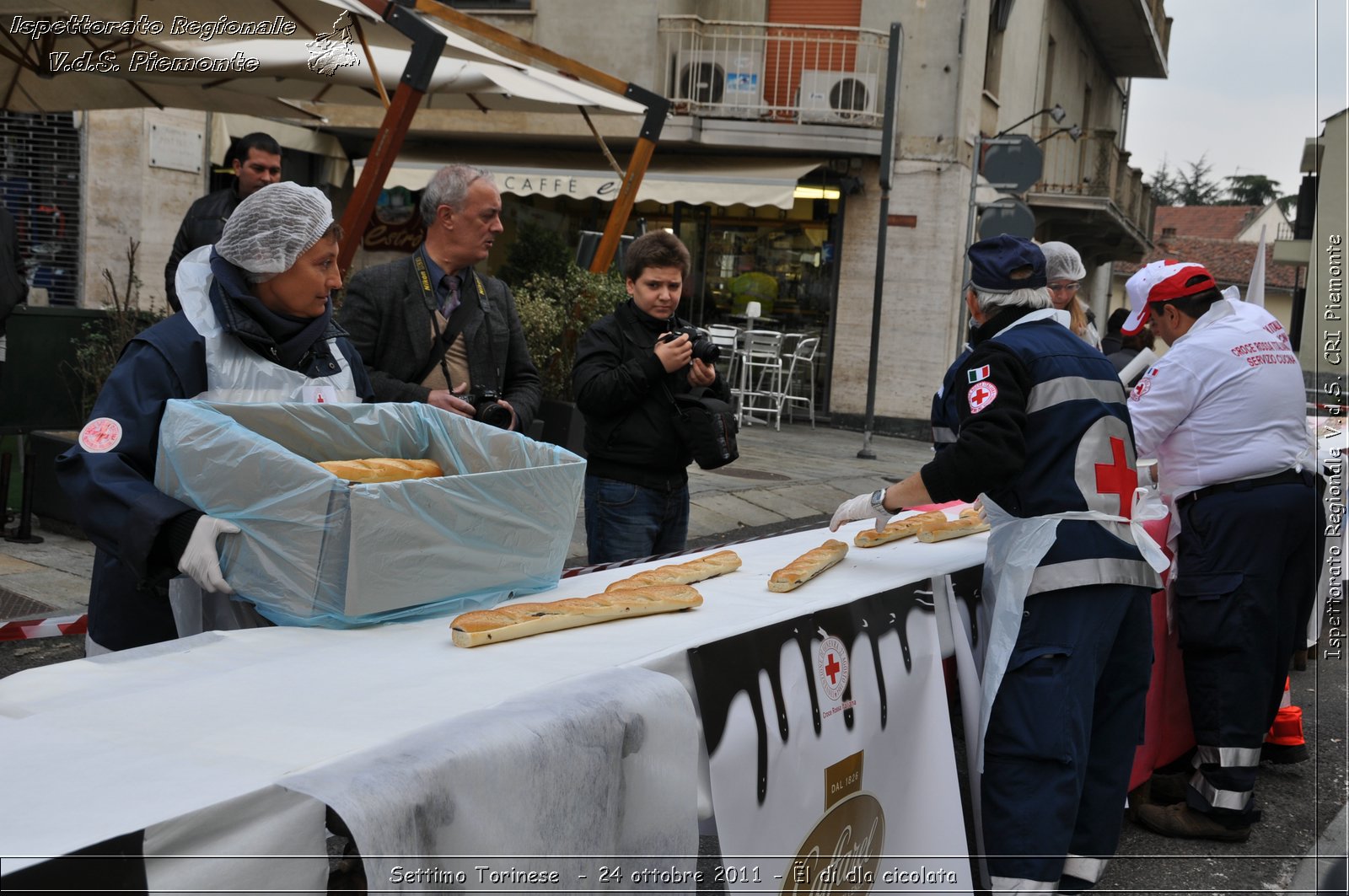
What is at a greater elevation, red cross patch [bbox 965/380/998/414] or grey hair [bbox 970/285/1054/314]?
Result: grey hair [bbox 970/285/1054/314]

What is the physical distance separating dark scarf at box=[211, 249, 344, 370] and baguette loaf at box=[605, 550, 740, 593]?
0.95m

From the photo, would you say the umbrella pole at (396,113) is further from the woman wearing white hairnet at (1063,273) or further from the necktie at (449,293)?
the woman wearing white hairnet at (1063,273)

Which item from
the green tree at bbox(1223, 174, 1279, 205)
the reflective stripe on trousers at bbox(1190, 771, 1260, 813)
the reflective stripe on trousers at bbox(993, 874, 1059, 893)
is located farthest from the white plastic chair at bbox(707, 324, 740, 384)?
the green tree at bbox(1223, 174, 1279, 205)

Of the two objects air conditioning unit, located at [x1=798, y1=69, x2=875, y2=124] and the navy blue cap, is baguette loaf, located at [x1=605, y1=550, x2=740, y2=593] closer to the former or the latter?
the navy blue cap

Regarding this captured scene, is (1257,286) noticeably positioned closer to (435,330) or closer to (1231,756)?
(1231,756)

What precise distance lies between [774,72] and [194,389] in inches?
587

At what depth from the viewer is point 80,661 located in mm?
2057

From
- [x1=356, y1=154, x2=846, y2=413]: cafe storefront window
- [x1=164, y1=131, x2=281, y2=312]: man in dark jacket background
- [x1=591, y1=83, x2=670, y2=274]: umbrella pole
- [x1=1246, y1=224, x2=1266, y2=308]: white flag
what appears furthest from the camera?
[x1=356, y1=154, x2=846, y2=413]: cafe storefront window

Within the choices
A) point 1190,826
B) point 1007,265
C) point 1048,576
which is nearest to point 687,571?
point 1048,576

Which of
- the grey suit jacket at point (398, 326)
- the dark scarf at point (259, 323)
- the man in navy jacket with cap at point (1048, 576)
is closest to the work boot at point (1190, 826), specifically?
the man in navy jacket with cap at point (1048, 576)

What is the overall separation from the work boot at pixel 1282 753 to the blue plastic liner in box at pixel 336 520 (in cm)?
389

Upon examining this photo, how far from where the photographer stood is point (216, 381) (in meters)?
2.60

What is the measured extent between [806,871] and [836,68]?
1499 centimetres

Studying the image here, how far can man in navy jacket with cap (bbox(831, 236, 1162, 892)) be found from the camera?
305 cm
